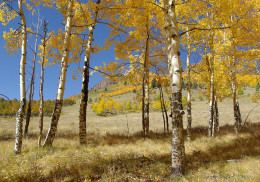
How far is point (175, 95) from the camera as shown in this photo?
11.2ft

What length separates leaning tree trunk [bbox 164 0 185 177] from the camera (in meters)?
3.33

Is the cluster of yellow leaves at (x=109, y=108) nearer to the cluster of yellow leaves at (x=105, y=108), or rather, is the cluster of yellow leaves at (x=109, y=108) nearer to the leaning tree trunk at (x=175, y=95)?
the cluster of yellow leaves at (x=105, y=108)

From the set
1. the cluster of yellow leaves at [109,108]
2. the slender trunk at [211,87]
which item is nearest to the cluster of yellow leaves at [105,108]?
the cluster of yellow leaves at [109,108]

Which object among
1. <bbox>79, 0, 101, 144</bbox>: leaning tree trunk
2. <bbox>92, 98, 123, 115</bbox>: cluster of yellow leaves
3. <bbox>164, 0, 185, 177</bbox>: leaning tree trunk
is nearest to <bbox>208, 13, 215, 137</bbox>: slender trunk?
<bbox>164, 0, 185, 177</bbox>: leaning tree trunk

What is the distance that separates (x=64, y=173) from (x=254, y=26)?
964 cm

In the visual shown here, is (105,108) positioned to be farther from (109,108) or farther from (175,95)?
(175,95)

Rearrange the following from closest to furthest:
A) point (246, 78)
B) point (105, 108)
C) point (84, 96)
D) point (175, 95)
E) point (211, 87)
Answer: point (175, 95), point (84, 96), point (211, 87), point (246, 78), point (105, 108)

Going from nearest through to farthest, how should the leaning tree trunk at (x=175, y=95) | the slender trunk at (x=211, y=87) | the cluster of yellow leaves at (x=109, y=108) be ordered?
the leaning tree trunk at (x=175, y=95), the slender trunk at (x=211, y=87), the cluster of yellow leaves at (x=109, y=108)

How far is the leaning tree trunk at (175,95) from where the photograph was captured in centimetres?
333

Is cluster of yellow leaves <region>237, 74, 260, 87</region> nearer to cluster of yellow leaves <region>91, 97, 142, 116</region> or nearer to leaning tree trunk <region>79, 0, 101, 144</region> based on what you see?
leaning tree trunk <region>79, 0, 101, 144</region>

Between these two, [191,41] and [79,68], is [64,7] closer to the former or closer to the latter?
Result: [79,68]

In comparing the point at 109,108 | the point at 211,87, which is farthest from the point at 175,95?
the point at 109,108

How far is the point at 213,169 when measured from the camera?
3811mm

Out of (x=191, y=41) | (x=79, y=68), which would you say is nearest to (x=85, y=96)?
(x=79, y=68)
